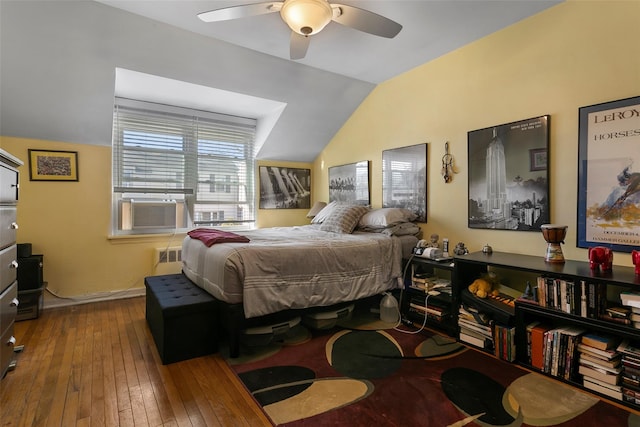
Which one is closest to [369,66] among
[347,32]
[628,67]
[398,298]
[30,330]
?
[347,32]

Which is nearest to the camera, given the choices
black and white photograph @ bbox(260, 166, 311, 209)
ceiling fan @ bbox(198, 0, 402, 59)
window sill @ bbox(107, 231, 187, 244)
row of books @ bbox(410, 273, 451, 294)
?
ceiling fan @ bbox(198, 0, 402, 59)

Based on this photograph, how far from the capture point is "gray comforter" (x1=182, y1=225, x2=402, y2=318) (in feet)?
7.18

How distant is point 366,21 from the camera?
2.06 metres

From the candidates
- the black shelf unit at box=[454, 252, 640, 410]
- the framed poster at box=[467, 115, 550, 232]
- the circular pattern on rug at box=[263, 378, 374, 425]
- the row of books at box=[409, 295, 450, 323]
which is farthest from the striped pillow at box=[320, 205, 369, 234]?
the circular pattern on rug at box=[263, 378, 374, 425]

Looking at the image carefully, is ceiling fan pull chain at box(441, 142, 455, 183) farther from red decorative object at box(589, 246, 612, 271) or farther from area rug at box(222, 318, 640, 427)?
area rug at box(222, 318, 640, 427)

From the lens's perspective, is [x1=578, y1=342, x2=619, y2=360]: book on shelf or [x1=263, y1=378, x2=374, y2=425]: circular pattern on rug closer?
[x1=263, y1=378, x2=374, y2=425]: circular pattern on rug

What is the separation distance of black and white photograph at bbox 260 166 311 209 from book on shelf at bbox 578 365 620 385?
3.93 m

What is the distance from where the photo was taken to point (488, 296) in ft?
7.77

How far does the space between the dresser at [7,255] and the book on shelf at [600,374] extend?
3294mm

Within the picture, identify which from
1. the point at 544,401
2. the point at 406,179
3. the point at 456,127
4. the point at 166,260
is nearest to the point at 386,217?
the point at 406,179

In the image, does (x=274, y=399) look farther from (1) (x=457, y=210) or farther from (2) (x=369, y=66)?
(2) (x=369, y=66)

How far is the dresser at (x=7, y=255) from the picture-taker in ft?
5.83

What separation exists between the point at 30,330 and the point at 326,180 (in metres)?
3.69

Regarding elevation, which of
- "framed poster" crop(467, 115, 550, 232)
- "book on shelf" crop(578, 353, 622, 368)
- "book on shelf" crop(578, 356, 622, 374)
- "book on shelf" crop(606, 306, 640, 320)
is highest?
"framed poster" crop(467, 115, 550, 232)
